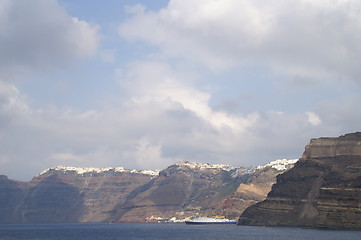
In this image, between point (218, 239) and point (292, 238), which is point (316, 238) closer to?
point (292, 238)

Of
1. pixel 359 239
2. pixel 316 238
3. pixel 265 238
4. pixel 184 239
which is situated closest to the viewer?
pixel 359 239

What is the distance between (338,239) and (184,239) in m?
59.2

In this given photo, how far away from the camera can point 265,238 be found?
18200cm

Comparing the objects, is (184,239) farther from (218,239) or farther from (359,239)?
(359,239)

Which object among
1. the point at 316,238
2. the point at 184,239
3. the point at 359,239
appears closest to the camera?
the point at 359,239

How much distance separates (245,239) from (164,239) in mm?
32930

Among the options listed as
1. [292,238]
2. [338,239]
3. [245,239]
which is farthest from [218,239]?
[338,239]

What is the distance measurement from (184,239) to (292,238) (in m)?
40.5

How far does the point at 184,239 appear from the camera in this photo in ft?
637

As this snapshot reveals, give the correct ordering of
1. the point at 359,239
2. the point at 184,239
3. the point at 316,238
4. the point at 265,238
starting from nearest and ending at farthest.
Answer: the point at 359,239 < the point at 316,238 < the point at 265,238 < the point at 184,239

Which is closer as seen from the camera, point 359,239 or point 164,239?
point 359,239

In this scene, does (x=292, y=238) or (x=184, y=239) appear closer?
(x=292, y=238)

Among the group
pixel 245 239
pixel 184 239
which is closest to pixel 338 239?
pixel 245 239

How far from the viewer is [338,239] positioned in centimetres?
15725
